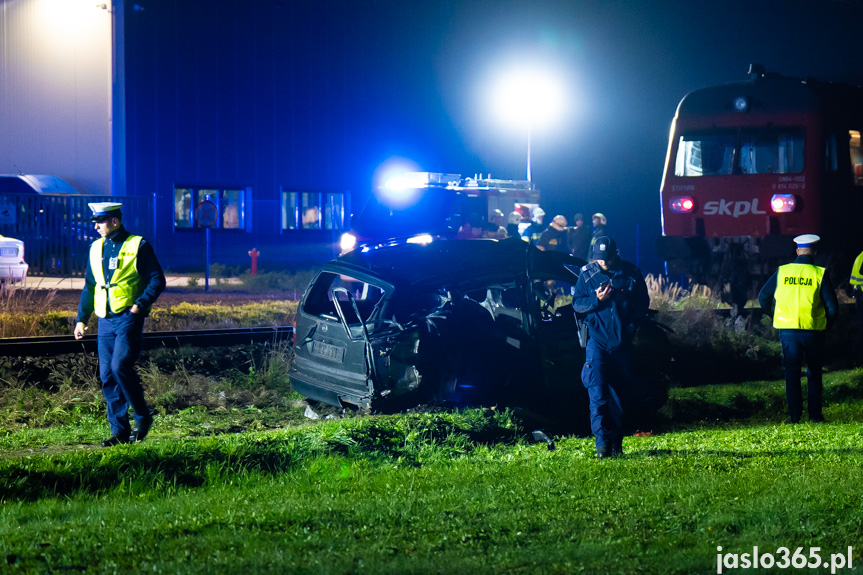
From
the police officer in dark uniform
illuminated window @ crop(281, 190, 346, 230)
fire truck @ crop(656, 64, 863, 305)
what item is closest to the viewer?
the police officer in dark uniform

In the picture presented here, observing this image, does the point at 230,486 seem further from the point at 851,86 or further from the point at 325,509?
the point at 851,86

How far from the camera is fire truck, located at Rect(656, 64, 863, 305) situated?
16125 mm

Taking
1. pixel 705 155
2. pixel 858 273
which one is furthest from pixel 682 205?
pixel 858 273

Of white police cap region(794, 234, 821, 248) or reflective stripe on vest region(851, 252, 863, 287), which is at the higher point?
white police cap region(794, 234, 821, 248)

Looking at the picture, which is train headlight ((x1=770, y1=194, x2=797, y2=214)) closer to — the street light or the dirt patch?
the dirt patch

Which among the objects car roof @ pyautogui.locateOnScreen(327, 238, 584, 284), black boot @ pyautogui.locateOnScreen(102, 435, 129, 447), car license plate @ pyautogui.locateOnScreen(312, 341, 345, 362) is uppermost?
car roof @ pyautogui.locateOnScreen(327, 238, 584, 284)

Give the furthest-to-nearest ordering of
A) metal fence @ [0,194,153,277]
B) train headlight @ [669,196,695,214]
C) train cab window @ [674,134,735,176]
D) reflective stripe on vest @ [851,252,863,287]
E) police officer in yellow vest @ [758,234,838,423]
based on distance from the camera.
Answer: metal fence @ [0,194,153,277], train headlight @ [669,196,695,214], train cab window @ [674,134,735,176], reflective stripe on vest @ [851,252,863,287], police officer in yellow vest @ [758,234,838,423]

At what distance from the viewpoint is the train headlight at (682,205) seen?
17109 mm

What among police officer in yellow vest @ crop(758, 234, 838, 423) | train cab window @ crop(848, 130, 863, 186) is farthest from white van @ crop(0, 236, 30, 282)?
train cab window @ crop(848, 130, 863, 186)

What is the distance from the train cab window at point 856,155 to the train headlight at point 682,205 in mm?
2752

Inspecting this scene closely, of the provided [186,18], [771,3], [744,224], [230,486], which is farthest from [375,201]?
[771,3]

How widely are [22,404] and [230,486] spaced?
3.81 meters

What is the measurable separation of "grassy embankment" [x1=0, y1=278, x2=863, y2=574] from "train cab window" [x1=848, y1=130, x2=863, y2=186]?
921 cm

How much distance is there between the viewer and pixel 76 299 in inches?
730
